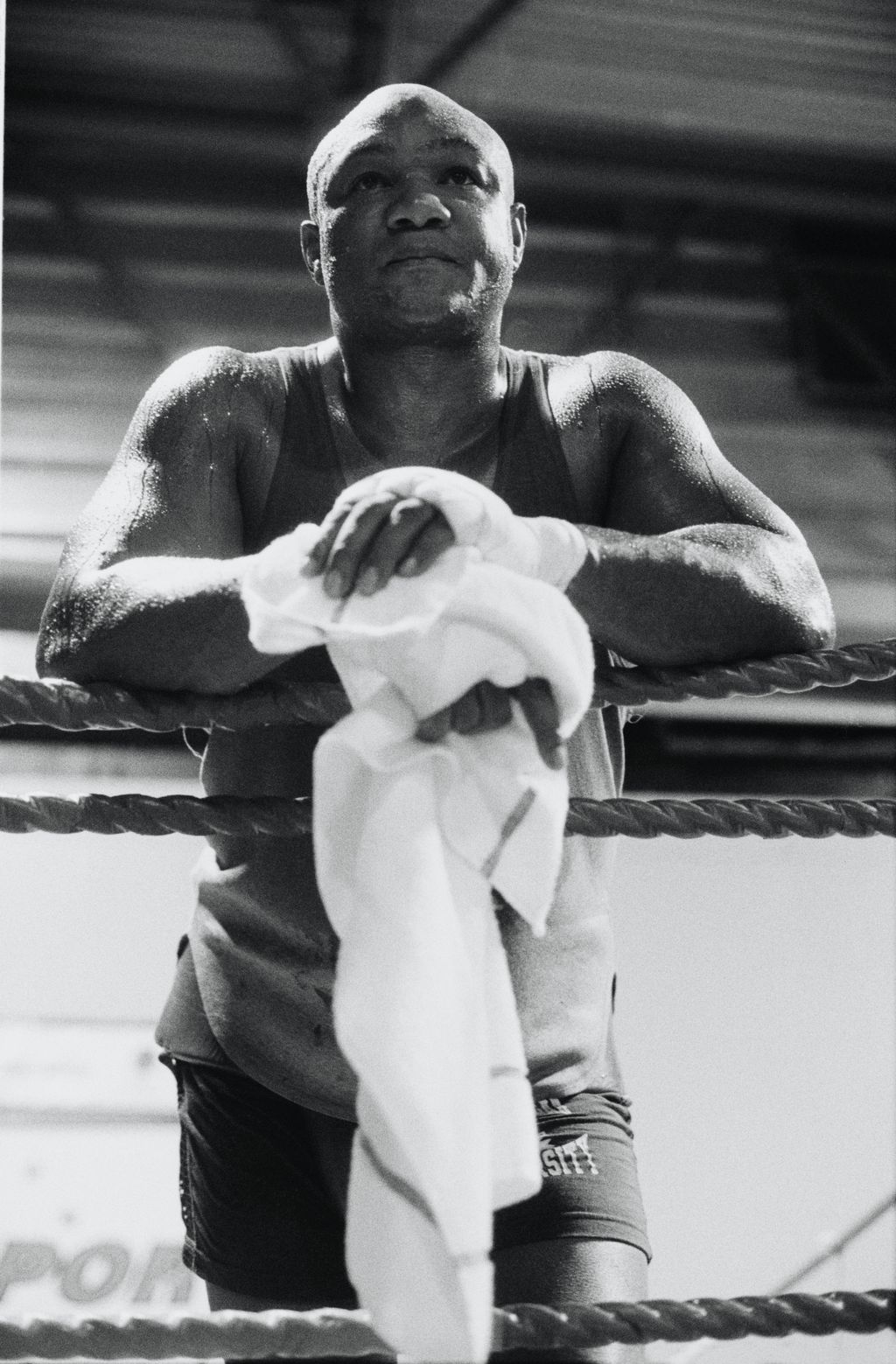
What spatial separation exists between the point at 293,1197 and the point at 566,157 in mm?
3455

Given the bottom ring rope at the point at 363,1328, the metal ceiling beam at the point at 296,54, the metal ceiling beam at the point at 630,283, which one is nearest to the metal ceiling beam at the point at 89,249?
the metal ceiling beam at the point at 296,54

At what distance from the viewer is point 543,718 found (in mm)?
743

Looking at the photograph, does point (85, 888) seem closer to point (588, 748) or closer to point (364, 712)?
point (588, 748)

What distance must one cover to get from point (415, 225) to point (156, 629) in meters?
0.42

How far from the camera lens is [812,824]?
854 millimetres

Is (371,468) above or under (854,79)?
under

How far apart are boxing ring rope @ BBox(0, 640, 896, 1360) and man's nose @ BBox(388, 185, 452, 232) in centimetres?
48

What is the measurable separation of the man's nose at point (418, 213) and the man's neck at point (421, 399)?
94mm

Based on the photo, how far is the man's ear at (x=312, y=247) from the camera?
4.38 ft

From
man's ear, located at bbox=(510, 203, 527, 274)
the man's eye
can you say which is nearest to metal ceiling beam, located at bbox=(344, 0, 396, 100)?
man's ear, located at bbox=(510, 203, 527, 274)

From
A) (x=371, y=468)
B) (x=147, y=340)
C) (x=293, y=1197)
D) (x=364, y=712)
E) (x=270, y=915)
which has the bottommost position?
(x=293, y=1197)

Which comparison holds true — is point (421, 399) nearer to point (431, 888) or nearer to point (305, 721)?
point (305, 721)

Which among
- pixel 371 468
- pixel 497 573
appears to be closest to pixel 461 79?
pixel 371 468

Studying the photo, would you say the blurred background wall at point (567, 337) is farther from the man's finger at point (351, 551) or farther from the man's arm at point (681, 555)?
the man's finger at point (351, 551)
